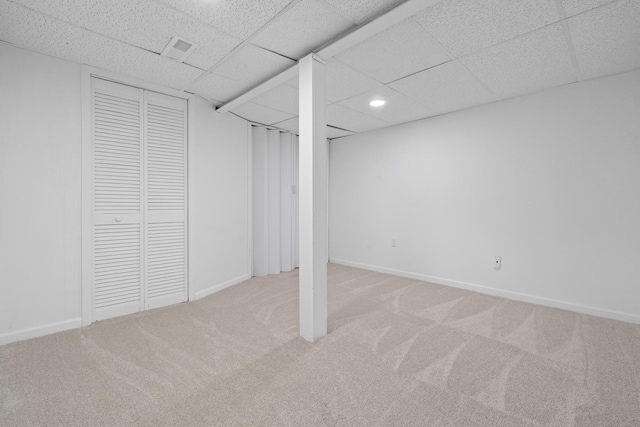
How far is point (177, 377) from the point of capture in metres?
1.78

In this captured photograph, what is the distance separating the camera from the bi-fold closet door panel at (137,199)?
264cm

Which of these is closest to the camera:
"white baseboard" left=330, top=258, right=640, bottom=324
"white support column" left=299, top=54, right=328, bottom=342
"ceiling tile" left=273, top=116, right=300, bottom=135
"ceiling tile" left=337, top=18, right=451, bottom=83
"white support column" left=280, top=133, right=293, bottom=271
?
Answer: "ceiling tile" left=337, top=18, right=451, bottom=83

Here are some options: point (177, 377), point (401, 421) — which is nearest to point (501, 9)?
point (401, 421)

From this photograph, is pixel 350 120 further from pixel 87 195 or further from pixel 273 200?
pixel 87 195

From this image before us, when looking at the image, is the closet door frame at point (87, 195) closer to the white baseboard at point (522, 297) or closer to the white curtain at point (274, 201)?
the white curtain at point (274, 201)

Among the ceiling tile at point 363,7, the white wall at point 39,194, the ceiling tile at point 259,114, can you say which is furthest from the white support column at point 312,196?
the white wall at point 39,194

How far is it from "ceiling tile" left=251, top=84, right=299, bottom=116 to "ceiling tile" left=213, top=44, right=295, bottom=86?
276 millimetres

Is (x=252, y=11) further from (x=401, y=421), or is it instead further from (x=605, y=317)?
(x=605, y=317)

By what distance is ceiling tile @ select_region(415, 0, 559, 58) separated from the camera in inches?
67.4

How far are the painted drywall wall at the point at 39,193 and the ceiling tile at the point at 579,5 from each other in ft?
12.2

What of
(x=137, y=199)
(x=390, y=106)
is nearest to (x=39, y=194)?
(x=137, y=199)

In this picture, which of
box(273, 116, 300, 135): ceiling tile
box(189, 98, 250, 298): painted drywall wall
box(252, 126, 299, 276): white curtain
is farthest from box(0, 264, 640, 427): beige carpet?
box(273, 116, 300, 135): ceiling tile

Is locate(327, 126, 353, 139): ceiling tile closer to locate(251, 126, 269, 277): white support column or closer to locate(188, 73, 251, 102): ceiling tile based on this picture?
locate(251, 126, 269, 277): white support column

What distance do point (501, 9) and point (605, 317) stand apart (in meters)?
2.91
